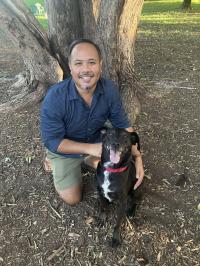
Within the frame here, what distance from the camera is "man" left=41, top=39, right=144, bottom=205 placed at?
3.73 meters

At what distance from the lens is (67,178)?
14.3 feet

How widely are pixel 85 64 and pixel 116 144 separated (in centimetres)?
91

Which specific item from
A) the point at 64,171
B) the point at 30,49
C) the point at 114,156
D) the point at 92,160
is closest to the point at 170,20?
the point at 30,49

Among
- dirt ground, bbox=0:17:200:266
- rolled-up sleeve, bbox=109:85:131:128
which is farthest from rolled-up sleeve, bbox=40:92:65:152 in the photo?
dirt ground, bbox=0:17:200:266

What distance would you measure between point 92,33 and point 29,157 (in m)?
2.04

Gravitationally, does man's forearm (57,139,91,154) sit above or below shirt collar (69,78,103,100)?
below

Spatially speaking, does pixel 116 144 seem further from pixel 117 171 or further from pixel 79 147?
pixel 79 147

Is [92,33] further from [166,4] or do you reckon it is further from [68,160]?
[166,4]

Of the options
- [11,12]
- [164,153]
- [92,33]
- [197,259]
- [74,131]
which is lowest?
[197,259]

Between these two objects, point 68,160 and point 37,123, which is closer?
point 68,160

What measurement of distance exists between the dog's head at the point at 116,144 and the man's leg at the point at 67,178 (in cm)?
89

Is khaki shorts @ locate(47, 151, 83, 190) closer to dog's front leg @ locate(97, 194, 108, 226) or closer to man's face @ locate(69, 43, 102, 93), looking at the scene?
dog's front leg @ locate(97, 194, 108, 226)

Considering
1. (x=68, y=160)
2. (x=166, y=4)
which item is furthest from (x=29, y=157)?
(x=166, y=4)

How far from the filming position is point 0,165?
15.9ft
